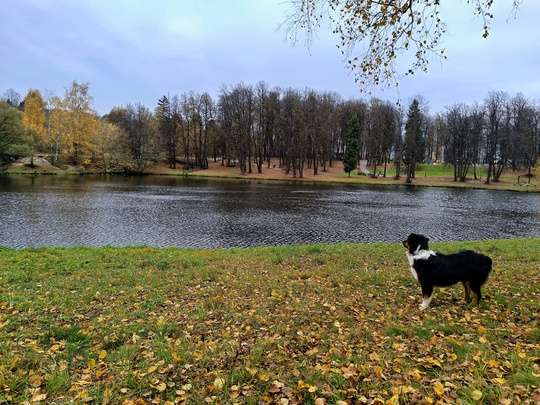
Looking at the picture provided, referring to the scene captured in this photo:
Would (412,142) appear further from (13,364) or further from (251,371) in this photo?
(13,364)

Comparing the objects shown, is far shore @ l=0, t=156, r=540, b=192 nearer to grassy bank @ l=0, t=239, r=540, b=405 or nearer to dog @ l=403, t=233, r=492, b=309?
grassy bank @ l=0, t=239, r=540, b=405

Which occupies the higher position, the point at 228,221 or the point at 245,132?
the point at 245,132

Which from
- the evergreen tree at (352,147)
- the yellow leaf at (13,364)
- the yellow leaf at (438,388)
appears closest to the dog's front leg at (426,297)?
the yellow leaf at (438,388)

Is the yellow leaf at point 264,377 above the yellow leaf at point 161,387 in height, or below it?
above

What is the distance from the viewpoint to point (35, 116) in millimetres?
68250

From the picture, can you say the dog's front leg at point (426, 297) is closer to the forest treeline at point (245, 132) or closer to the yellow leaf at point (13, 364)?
the yellow leaf at point (13, 364)

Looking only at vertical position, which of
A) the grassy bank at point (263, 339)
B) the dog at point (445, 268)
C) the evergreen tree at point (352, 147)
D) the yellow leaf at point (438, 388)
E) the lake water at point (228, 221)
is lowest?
the lake water at point (228, 221)

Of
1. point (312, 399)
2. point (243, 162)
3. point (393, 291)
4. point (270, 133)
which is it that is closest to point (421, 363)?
point (312, 399)

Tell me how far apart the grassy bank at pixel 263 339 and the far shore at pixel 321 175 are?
187ft

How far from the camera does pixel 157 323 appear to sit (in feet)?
18.1

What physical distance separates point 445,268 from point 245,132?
6799 cm

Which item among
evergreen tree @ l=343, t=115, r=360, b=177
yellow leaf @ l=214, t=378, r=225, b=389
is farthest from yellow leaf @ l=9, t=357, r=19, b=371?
evergreen tree @ l=343, t=115, r=360, b=177

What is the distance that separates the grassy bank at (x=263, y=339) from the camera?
351cm

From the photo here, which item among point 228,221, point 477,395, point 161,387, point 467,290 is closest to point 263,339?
point 161,387
